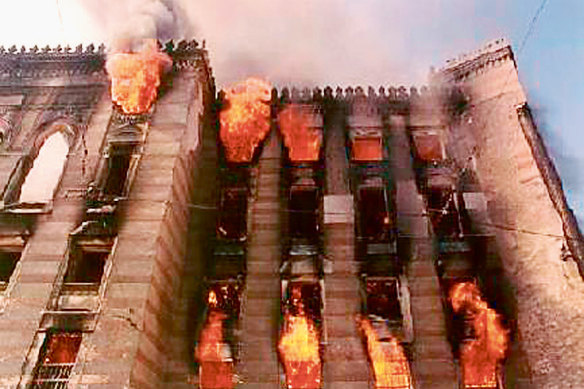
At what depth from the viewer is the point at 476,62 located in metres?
23.6

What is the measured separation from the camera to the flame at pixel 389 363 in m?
17.2

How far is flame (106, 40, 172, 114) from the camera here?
21.2m

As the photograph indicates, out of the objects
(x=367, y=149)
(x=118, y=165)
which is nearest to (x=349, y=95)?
(x=367, y=149)

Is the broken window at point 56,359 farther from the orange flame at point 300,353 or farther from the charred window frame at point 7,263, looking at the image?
the orange flame at point 300,353

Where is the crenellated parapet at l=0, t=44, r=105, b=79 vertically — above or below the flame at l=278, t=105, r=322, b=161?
above

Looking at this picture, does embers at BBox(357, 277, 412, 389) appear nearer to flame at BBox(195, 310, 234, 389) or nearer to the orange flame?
the orange flame

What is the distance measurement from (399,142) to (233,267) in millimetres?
9376

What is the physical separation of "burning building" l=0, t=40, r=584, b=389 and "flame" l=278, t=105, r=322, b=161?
8 centimetres

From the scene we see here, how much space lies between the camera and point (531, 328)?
57.3 ft

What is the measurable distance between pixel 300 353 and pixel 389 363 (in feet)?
10.1

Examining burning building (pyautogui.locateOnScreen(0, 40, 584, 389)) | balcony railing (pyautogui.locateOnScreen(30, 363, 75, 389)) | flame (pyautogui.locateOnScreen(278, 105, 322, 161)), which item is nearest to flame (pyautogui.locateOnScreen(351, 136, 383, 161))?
burning building (pyautogui.locateOnScreen(0, 40, 584, 389))

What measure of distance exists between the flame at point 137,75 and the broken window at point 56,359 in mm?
9243

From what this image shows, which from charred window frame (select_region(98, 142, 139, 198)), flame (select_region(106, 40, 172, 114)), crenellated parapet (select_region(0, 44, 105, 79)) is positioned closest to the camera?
charred window frame (select_region(98, 142, 139, 198))

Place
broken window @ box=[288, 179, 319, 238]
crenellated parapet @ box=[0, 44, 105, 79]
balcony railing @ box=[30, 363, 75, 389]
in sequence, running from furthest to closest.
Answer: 1. crenellated parapet @ box=[0, 44, 105, 79]
2. broken window @ box=[288, 179, 319, 238]
3. balcony railing @ box=[30, 363, 75, 389]
